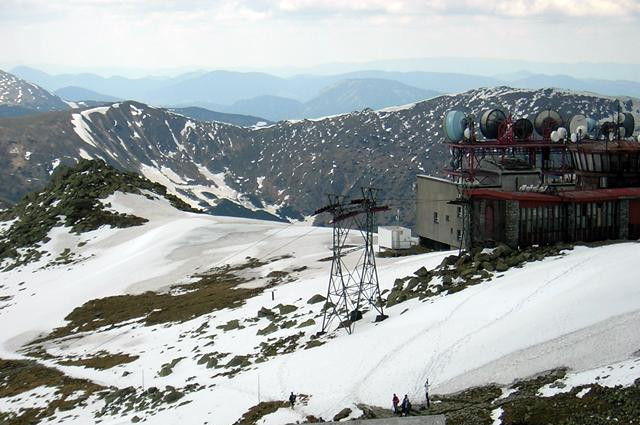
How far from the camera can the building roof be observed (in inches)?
2500

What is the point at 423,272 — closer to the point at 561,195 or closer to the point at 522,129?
the point at 561,195

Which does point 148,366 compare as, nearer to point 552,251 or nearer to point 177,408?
point 177,408

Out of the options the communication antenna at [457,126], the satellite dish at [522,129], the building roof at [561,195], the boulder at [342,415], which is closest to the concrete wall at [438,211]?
the communication antenna at [457,126]

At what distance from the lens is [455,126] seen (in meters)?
106

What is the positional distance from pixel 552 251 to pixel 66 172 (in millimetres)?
120849

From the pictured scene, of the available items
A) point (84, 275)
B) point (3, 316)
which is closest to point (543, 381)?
point (3, 316)

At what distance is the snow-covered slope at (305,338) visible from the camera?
41.9 meters

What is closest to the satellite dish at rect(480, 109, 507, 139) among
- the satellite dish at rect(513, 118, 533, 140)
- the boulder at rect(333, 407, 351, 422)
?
the satellite dish at rect(513, 118, 533, 140)

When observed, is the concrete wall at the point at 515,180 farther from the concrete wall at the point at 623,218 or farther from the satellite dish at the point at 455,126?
the concrete wall at the point at 623,218

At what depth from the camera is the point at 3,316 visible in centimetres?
9469

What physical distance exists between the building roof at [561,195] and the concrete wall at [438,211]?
60.3ft

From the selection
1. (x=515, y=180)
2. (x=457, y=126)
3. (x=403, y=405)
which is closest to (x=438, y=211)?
(x=515, y=180)

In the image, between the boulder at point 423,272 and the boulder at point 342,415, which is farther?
the boulder at point 423,272

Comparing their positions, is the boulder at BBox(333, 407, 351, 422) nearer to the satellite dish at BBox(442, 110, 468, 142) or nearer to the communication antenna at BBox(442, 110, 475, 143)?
the communication antenna at BBox(442, 110, 475, 143)
